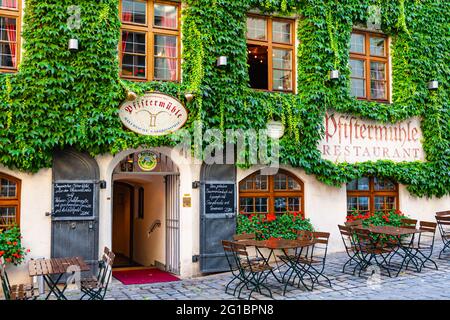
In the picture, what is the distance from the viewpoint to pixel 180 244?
986 centimetres

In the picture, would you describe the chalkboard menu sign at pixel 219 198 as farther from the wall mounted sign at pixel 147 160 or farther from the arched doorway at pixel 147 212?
the wall mounted sign at pixel 147 160

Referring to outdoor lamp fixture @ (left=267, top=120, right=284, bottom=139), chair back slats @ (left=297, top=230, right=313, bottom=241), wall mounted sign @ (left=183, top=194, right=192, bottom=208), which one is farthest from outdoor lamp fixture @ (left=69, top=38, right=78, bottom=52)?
chair back slats @ (left=297, top=230, right=313, bottom=241)

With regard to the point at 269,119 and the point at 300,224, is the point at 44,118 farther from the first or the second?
the point at 300,224

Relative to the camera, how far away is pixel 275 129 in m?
10.8

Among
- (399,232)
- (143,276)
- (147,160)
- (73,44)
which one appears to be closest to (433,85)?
(399,232)

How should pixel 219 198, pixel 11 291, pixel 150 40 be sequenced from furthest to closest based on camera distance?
1. pixel 219 198
2. pixel 150 40
3. pixel 11 291

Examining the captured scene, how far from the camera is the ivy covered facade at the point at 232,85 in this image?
340 inches

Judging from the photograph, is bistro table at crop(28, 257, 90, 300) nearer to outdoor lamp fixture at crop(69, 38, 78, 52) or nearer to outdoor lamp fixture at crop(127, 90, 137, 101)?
outdoor lamp fixture at crop(127, 90, 137, 101)

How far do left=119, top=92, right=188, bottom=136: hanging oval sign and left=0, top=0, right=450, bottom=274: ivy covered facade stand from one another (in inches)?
5.8

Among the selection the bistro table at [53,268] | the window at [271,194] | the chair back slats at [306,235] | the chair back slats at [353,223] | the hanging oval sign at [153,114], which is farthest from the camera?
the window at [271,194]

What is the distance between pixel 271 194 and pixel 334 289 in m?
3.35

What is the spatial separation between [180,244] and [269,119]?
3350 mm

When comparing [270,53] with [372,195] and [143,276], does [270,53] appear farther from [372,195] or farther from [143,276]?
[143,276]

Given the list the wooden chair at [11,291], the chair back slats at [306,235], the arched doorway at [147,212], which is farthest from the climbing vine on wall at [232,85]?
the wooden chair at [11,291]
